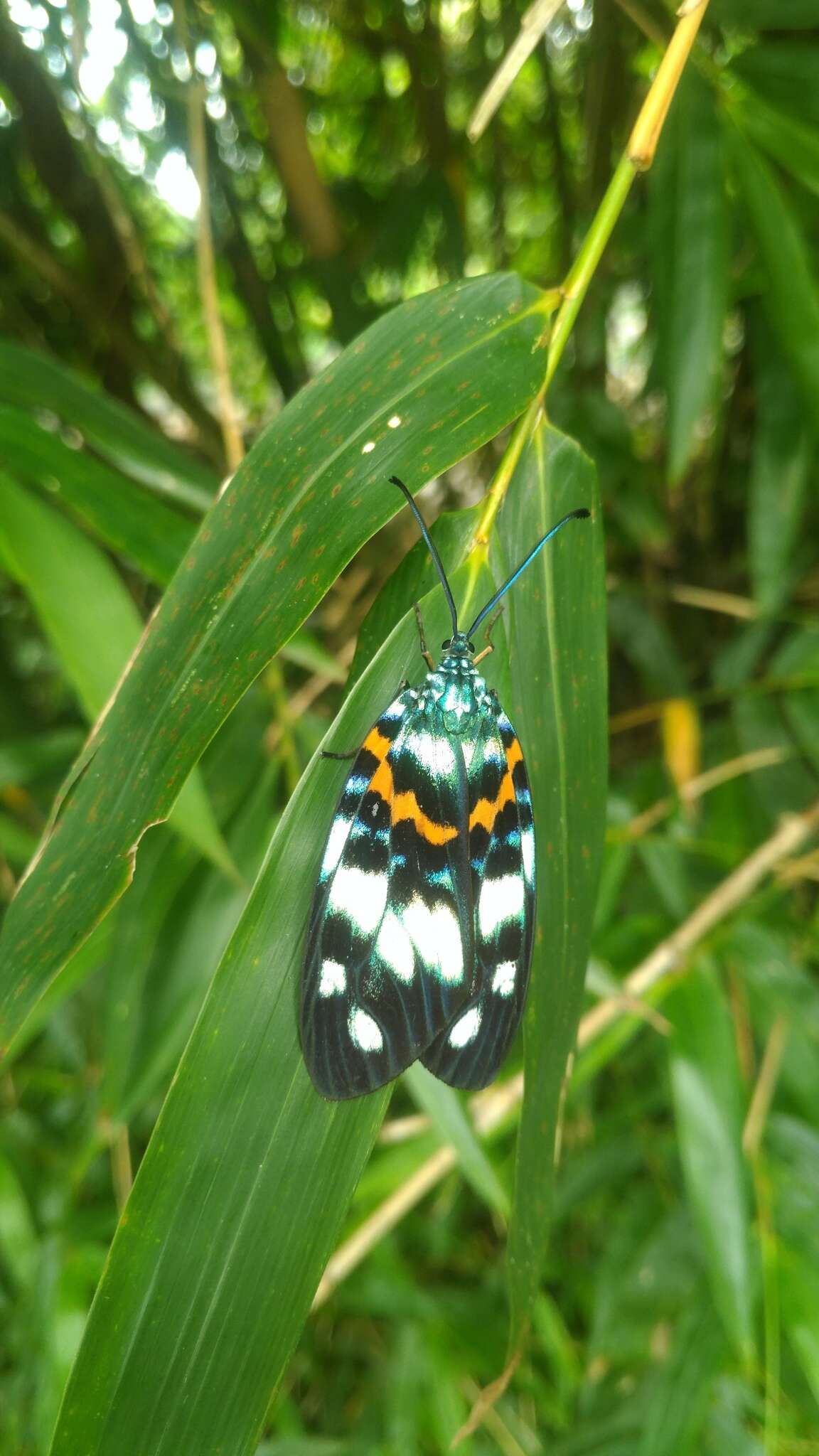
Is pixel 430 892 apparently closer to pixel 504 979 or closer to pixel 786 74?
pixel 504 979

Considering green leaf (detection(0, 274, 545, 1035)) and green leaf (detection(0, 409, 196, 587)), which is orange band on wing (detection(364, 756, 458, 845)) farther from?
green leaf (detection(0, 409, 196, 587))

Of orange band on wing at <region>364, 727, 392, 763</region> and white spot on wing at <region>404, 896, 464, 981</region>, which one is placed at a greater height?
orange band on wing at <region>364, 727, 392, 763</region>

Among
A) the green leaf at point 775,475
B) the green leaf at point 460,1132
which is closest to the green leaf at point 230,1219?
the green leaf at point 460,1132

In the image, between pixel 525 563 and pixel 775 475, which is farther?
pixel 775 475

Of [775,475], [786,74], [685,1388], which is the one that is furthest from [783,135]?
[685,1388]

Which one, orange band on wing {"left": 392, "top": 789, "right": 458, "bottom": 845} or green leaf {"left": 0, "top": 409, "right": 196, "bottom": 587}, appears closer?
orange band on wing {"left": 392, "top": 789, "right": 458, "bottom": 845}

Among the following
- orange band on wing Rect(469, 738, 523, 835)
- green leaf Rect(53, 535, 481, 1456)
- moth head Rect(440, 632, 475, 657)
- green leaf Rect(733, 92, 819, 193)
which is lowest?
green leaf Rect(53, 535, 481, 1456)

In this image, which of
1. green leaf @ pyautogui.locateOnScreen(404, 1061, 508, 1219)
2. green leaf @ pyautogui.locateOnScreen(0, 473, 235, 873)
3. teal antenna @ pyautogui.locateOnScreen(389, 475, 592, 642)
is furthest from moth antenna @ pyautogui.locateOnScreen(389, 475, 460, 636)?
green leaf @ pyautogui.locateOnScreen(404, 1061, 508, 1219)
